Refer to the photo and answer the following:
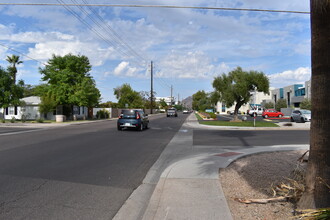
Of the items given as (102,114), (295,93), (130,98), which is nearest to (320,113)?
(102,114)

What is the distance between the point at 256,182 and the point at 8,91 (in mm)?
33173

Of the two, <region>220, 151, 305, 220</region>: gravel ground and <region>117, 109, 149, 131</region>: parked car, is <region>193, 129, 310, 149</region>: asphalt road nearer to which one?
<region>220, 151, 305, 220</region>: gravel ground

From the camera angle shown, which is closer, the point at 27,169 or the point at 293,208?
the point at 293,208

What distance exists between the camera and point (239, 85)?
2656 centimetres

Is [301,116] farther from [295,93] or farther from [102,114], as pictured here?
[295,93]

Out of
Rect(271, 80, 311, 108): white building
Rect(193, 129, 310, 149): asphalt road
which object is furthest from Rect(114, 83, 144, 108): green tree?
Rect(193, 129, 310, 149): asphalt road

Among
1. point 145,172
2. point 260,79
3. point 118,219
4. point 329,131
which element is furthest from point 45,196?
point 260,79

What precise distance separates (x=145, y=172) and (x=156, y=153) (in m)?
2.89

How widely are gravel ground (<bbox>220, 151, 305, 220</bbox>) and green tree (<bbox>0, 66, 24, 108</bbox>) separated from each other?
31.2 metres

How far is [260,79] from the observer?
2634 cm

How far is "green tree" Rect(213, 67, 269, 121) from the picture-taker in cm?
2644

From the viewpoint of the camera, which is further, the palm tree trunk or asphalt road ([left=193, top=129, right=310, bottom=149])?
asphalt road ([left=193, top=129, right=310, bottom=149])

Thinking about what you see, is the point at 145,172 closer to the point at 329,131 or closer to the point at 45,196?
the point at 45,196

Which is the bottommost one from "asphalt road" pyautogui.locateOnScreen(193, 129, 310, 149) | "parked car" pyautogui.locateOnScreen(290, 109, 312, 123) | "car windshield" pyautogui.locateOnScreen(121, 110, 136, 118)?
"asphalt road" pyautogui.locateOnScreen(193, 129, 310, 149)
